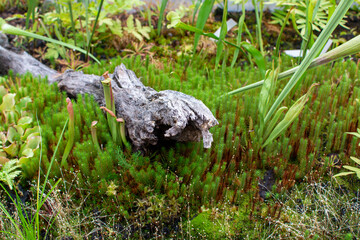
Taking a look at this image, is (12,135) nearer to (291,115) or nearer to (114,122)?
(114,122)

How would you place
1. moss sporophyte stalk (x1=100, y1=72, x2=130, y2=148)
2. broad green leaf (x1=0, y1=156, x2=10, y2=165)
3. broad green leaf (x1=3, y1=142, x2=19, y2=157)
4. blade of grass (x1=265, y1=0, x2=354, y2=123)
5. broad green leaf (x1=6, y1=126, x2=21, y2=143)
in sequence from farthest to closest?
broad green leaf (x1=6, y1=126, x2=21, y2=143)
broad green leaf (x1=3, y1=142, x2=19, y2=157)
broad green leaf (x1=0, y1=156, x2=10, y2=165)
moss sporophyte stalk (x1=100, y1=72, x2=130, y2=148)
blade of grass (x1=265, y1=0, x2=354, y2=123)

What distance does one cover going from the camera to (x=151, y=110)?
216 cm

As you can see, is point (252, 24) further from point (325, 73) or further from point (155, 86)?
point (155, 86)

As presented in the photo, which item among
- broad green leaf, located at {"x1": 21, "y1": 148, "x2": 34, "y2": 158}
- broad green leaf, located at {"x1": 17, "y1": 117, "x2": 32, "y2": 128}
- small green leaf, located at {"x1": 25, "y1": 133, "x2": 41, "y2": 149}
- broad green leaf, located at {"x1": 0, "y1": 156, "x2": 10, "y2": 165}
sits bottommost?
broad green leaf, located at {"x1": 0, "y1": 156, "x2": 10, "y2": 165}

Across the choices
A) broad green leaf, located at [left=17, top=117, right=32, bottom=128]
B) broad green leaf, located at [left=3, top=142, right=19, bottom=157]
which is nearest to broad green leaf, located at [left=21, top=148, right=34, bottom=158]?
broad green leaf, located at [left=3, top=142, right=19, bottom=157]

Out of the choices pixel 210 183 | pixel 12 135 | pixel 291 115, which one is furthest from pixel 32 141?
pixel 291 115

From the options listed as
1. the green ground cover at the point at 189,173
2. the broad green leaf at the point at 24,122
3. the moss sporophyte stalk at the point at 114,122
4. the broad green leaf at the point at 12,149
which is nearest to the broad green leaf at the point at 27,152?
the green ground cover at the point at 189,173

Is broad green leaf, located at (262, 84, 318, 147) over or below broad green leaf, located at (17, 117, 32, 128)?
over

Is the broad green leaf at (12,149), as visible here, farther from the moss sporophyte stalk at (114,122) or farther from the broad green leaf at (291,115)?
the broad green leaf at (291,115)

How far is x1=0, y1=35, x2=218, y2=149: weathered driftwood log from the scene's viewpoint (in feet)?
6.58

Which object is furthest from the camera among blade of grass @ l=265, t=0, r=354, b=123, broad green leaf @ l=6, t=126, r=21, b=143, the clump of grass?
broad green leaf @ l=6, t=126, r=21, b=143

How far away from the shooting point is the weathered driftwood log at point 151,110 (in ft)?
6.58

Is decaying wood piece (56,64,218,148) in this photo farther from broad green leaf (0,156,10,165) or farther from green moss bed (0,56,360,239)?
broad green leaf (0,156,10,165)

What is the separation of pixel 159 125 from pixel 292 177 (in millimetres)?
1073
